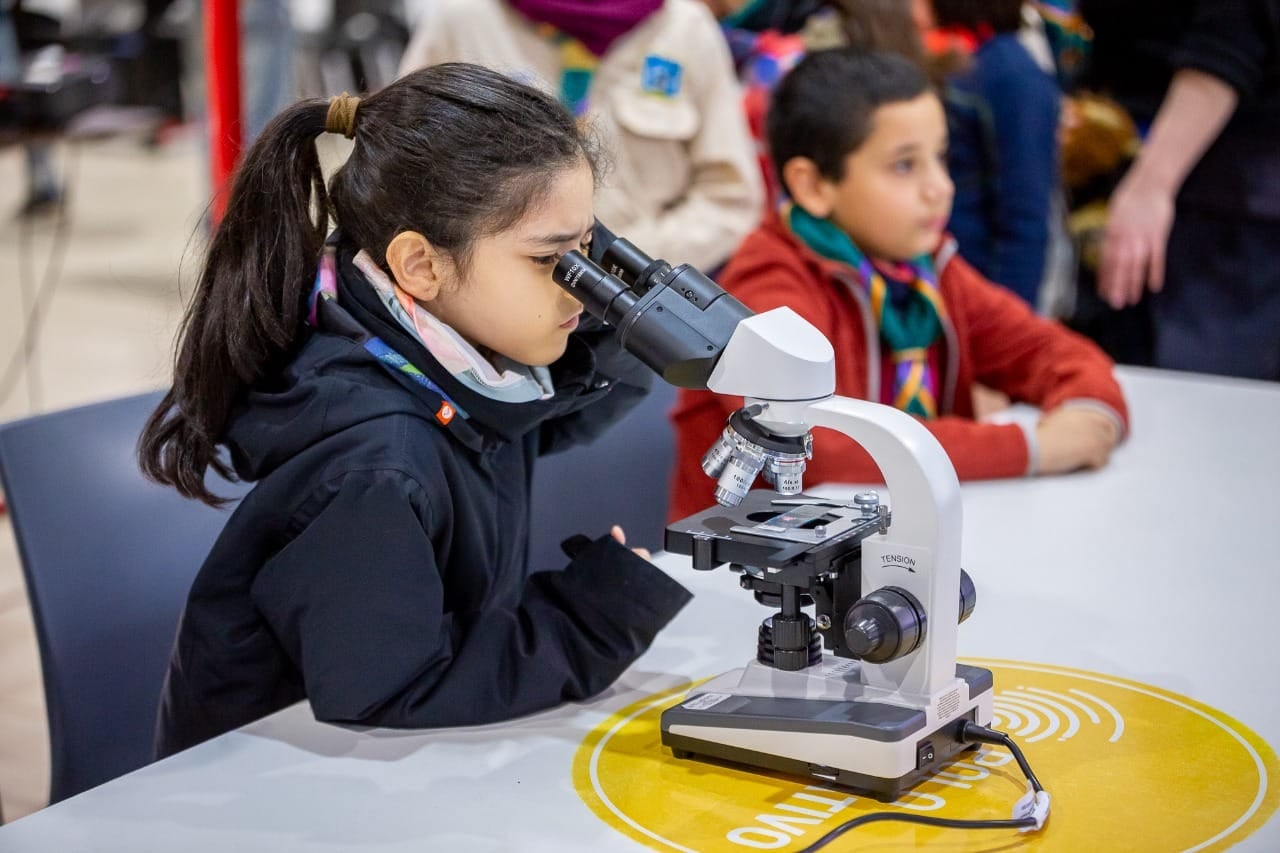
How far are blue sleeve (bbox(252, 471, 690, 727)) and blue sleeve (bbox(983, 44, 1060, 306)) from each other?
1.87 meters

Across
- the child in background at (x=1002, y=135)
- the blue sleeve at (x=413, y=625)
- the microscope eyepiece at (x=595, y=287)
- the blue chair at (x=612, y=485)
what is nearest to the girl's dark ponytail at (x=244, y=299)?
the blue sleeve at (x=413, y=625)

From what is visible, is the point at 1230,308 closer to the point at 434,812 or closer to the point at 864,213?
the point at 864,213

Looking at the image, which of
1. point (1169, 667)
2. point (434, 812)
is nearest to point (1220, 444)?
point (1169, 667)

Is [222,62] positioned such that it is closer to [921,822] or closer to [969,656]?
[969,656]

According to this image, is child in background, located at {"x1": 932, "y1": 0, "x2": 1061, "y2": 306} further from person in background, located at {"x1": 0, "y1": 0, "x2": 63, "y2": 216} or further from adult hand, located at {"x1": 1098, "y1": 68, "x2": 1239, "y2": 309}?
person in background, located at {"x1": 0, "y1": 0, "x2": 63, "y2": 216}

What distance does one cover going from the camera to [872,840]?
979mm

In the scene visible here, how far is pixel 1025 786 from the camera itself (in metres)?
1.05

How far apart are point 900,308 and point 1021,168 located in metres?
0.97

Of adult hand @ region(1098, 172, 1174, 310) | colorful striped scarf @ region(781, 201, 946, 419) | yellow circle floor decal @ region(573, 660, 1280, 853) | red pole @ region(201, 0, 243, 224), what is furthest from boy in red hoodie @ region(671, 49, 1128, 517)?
red pole @ region(201, 0, 243, 224)

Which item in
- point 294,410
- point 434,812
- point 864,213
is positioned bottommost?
point 434,812

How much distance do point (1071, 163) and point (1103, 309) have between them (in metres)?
0.31

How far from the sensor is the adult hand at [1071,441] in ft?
6.00

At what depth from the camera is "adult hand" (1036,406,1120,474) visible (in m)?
1.83

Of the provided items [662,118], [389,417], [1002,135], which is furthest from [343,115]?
[1002,135]
